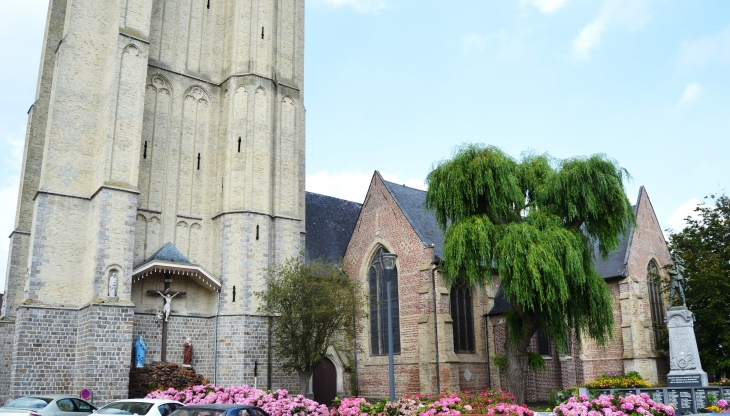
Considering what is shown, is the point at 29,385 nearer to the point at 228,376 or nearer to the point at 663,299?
the point at 228,376

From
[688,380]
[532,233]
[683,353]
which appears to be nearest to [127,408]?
[532,233]

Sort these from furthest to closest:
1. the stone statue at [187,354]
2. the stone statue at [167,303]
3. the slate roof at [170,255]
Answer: the slate roof at [170,255] < the stone statue at [167,303] < the stone statue at [187,354]

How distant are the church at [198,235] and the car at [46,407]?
267 inches

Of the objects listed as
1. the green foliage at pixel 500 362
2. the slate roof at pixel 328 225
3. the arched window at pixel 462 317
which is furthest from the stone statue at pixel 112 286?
the green foliage at pixel 500 362

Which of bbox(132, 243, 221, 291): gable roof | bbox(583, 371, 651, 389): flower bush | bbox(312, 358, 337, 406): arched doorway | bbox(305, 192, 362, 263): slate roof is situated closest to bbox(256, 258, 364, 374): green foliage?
bbox(132, 243, 221, 291): gable roof

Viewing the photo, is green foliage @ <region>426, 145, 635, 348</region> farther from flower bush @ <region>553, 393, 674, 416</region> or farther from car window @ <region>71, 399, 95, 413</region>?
car window @ <region>71, 399, 95, 413</region>

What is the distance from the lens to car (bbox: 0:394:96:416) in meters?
13.8

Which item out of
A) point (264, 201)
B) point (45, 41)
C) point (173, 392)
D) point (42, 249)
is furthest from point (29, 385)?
point (45, 41)

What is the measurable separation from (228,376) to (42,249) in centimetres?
854

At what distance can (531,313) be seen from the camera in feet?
61.0

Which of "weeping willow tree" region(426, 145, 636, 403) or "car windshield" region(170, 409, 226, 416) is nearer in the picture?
"car windshield" region(170, 409, 226, 416)

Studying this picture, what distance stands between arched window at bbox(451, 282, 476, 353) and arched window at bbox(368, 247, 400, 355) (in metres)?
2.61

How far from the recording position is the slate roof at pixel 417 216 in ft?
91.8

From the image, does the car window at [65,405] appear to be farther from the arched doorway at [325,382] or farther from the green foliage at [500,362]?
the green foliage at [500,362]
